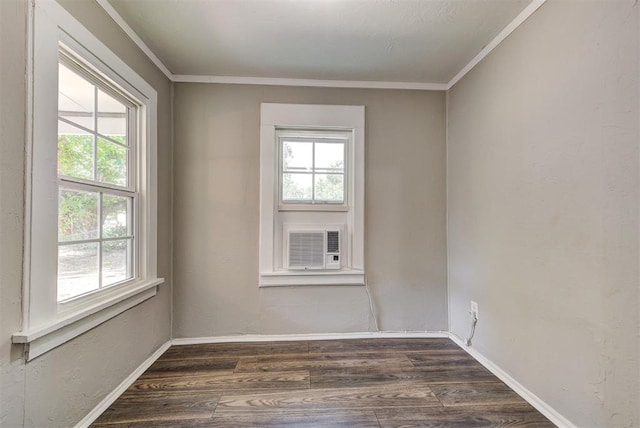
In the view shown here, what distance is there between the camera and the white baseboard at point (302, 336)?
2182 mm

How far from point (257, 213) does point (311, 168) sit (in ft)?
1.99

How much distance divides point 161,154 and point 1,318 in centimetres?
137

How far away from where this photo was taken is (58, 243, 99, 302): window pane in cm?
127

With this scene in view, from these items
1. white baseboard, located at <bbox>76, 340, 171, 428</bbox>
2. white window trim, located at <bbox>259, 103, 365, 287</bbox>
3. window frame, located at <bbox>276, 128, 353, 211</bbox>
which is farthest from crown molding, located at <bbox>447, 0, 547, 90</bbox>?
white baseboard, located at <bbox>76, 340, 171, 428</bbox>

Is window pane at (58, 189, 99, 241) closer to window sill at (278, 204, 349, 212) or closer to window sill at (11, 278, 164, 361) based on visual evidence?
window sill at (11, 278, 164, 361)

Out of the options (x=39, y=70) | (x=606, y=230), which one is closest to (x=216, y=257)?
(x=39, y=70)

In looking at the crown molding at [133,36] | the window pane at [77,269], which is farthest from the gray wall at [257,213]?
the window pane at [77,269]

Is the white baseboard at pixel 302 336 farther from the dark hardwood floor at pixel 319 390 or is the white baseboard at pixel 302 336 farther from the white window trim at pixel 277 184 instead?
the white window trim at pixel 277 184

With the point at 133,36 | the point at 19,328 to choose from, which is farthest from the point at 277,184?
the point at 19,328

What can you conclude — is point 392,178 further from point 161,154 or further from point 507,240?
point 161,154

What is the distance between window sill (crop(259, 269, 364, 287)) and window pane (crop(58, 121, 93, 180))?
1342mm

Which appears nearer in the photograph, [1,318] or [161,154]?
[1,318]

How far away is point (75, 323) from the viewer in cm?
127

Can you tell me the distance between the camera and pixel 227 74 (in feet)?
7.14
